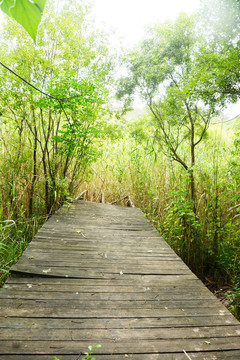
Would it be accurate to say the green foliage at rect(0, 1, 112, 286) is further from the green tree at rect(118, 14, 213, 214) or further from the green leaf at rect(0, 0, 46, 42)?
the green leaf at rect(0, 0, 46, 42)

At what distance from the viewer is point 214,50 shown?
8.89 feet

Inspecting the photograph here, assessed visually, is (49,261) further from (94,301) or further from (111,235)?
(111,235)

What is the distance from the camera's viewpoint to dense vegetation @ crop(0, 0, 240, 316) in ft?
8.86

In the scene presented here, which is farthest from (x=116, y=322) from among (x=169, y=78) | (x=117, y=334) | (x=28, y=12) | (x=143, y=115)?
(x=143, y=115)

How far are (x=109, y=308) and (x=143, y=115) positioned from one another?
3.97m

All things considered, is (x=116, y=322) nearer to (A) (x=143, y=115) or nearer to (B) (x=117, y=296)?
(B) (x=117, y=296)

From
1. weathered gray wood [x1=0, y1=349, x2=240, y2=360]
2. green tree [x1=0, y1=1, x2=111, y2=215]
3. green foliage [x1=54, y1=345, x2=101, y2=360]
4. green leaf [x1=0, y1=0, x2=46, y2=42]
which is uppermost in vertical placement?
green tree [x1=0, y1=1, x2=111, y2=215]

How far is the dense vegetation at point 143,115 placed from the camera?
8.86ft

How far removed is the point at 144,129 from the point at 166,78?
4.00ft

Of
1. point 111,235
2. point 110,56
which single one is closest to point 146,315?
point 111,235

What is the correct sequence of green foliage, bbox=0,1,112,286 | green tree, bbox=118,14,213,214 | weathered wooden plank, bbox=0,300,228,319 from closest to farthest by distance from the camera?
weathered wooden plank, bbox=0,300,228,319, green foliage, bbox=0,1,112,286, green tree, bbox=118,14,213,214

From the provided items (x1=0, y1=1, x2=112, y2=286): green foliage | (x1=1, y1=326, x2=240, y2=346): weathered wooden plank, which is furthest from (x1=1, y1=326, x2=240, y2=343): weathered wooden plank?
(x1=0, y1=1, x2=112, y2=286): green foliage

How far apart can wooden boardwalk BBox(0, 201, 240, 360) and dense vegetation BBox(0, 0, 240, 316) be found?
80 cm

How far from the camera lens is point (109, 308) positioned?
1342mm
